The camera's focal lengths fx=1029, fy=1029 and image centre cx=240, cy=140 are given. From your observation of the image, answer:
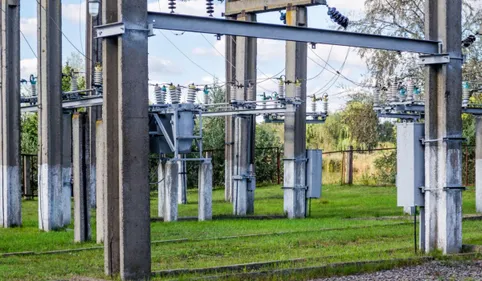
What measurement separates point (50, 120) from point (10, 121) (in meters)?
2.06

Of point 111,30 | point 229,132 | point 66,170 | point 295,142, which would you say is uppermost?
point 111,30

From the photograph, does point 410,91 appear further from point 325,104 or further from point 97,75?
point 97,75

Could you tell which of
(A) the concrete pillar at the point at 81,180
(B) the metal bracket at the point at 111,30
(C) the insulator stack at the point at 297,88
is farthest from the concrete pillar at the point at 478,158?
(B) the metal bracket at the point at 111,30

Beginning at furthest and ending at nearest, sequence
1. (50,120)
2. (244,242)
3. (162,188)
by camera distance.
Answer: (162,188), (50,120), (244,242)

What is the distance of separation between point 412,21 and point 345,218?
21.0 metres

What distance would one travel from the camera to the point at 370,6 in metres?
47.2

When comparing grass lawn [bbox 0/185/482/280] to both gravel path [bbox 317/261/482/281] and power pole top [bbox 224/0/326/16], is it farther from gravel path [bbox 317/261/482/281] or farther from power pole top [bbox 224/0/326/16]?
power pole top [bbox 224/0/326/16]

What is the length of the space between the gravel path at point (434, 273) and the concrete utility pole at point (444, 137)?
1.15 metres

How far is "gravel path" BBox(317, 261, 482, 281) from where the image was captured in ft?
50.0

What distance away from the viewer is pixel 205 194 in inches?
1085

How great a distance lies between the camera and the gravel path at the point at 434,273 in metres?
15.2

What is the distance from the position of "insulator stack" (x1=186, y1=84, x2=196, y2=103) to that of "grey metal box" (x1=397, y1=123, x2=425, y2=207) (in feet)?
32.8

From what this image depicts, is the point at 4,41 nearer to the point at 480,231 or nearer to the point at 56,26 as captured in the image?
the point at 56,26

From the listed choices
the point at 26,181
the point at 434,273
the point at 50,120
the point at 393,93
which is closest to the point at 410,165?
the point at 434,273
